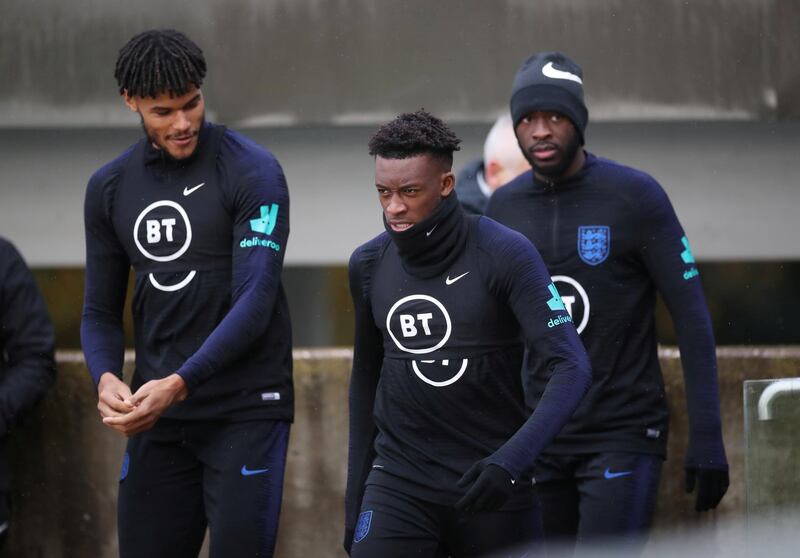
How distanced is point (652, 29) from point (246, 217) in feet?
11.6

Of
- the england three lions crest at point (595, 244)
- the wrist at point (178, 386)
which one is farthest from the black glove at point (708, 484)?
the wrist at point (178, 386)

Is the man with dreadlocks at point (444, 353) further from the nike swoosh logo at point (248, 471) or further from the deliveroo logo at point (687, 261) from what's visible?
the deliveroo logo at point (687, 261)

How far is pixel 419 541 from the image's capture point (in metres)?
4.67

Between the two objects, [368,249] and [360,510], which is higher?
[368,249]

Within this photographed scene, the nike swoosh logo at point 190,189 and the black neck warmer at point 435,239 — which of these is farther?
the nike swoosh logo at point 190,189

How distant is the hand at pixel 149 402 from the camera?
4.93m

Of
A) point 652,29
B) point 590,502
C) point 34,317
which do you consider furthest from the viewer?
point 652,29

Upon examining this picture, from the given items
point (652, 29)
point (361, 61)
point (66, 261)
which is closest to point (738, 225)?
point (652, 29)

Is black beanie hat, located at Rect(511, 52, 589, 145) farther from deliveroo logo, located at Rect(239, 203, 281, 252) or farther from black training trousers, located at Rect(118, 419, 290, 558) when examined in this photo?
black training trousers, located at Rect(118, 419, 290, 558)

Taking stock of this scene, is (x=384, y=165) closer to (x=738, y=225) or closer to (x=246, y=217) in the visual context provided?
(x=246, y=217)

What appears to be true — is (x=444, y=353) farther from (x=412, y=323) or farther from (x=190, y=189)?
(x=190, y=189)

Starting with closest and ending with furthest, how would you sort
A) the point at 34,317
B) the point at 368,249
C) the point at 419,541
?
the point at 419,541 < the point at 368,249 < the point at 34,317

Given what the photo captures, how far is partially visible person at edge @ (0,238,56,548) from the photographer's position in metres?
6.38

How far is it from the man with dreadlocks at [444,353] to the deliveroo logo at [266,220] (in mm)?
500
